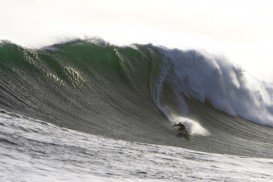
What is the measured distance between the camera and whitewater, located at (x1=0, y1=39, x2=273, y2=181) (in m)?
10.7

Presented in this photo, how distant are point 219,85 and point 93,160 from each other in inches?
415

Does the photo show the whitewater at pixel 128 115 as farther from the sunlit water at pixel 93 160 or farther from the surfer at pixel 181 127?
the surfer at pixel 181 127

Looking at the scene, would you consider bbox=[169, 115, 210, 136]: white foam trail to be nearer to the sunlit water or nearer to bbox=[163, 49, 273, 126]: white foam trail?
bbox=[163, 49, 273, 126]: white foam trail

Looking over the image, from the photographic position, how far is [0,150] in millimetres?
10000

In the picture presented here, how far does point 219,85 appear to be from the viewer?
20750 millimetres

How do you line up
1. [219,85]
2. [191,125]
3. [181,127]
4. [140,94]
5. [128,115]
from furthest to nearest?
[219,85]
[140,94]
[191,125]
[128,115]
[181,127]

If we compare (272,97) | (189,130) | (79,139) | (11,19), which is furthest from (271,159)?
(11,19)

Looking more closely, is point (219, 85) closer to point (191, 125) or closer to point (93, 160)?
point (191, 125)

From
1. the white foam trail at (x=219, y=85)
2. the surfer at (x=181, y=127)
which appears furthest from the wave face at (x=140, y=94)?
the surfer at (x=181, y=127)

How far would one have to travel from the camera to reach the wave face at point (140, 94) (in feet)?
46.8

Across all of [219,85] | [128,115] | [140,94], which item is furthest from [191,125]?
[219,85]

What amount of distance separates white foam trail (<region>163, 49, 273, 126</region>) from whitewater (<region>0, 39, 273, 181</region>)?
0.04m

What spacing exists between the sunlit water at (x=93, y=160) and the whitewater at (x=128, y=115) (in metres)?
0.02

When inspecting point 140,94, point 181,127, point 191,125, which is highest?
point 140,94
